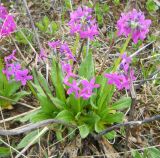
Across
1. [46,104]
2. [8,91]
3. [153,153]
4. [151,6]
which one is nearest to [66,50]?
[46,104]

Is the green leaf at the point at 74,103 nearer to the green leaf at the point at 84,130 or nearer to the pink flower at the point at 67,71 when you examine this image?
the green leaf at the point at 84,130

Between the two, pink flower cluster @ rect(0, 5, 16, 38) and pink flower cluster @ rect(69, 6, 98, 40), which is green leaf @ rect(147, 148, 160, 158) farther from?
pink flower cluster @ rect(0, 5, 16, 38)

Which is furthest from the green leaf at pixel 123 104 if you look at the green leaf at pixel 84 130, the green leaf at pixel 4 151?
the green leaf at pixel 4 151

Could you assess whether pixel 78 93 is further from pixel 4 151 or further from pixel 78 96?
pixel 4 151

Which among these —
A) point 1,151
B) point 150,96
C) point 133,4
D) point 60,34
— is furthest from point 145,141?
point 133,4

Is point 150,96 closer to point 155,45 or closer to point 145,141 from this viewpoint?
point 145,141

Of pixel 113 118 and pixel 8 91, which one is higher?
pixel 8 91

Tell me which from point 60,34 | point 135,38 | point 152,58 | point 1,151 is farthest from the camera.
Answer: point 60,34

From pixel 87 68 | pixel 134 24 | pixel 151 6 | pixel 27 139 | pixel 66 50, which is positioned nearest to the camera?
pixel 134 24
